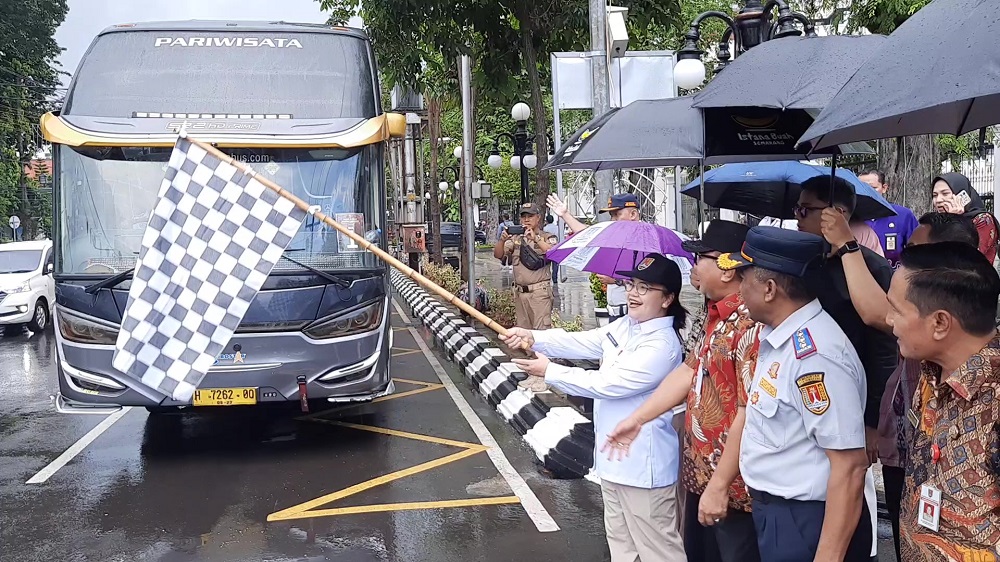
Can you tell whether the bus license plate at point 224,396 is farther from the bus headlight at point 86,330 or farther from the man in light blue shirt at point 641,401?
the man in light blue shirt at point 641,401

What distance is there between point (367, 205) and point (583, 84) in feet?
9.32

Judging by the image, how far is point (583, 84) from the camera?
9.02 m

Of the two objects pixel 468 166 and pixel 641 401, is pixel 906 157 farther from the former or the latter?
pixel 641 401

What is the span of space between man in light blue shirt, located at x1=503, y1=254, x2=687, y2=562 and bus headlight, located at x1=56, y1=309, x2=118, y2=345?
4.30 metres

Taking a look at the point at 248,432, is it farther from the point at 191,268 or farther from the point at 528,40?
the point at 528,40

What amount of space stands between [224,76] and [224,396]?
9.18ft

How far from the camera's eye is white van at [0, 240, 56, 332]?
619 inches

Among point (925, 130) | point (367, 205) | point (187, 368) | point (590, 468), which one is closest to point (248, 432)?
point (367, 205)

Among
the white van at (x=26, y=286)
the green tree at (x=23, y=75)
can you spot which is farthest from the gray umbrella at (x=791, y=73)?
the green tree at (x=23, y=75)

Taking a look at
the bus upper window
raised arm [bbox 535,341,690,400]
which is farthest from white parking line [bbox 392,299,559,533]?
the bus upper window

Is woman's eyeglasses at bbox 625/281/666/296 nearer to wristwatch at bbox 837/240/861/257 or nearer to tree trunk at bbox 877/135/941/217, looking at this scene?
wristwatch at bbox 837/240/861/257

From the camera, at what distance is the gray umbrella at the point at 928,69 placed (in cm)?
224

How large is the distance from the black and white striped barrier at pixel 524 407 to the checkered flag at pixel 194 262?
3212mm

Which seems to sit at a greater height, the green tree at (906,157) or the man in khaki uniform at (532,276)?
the green tree at (906,157)
